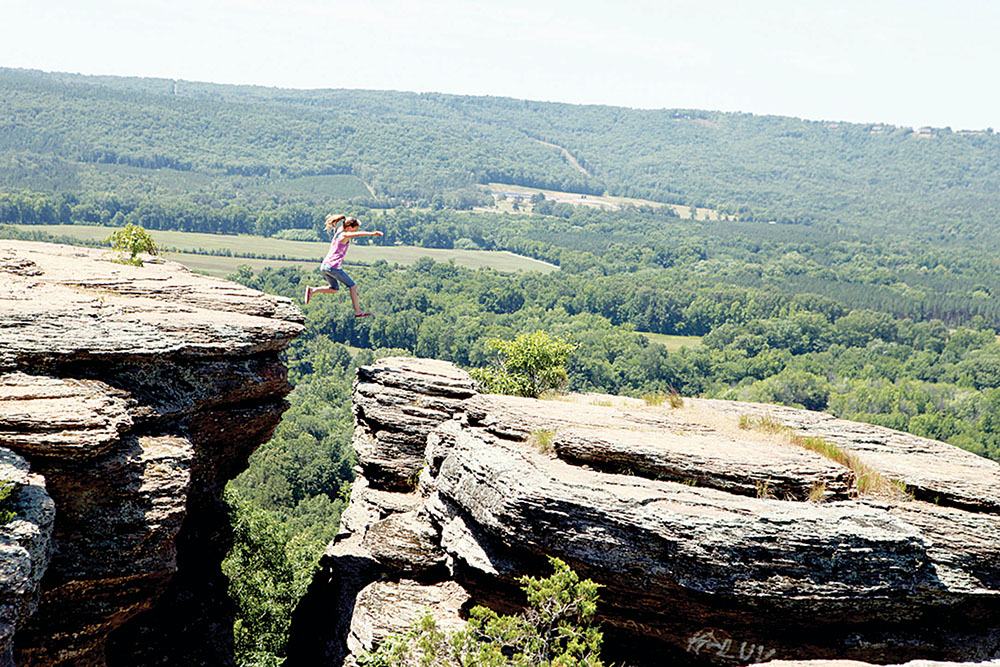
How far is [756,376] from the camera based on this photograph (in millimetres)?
178875

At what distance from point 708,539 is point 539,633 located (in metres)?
4.48

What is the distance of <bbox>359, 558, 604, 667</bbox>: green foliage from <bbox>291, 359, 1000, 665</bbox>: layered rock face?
992 mm

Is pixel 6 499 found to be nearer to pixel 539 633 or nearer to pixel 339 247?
pixel 539 633

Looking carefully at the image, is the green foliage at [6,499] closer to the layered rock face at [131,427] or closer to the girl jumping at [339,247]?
the layered rock face at [131,427]

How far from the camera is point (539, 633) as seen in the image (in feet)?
61.6

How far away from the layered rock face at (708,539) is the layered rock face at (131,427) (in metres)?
6.04

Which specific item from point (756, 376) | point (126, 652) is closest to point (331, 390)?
point (756, 376)

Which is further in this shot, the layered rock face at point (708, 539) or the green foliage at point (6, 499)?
the layered rock face at point (708, 539)

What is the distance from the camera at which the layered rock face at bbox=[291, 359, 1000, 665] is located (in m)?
18.2

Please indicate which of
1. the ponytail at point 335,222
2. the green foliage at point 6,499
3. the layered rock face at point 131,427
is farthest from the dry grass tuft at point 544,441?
the green foliage at point 6,499

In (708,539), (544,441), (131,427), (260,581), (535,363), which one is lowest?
(260,581)

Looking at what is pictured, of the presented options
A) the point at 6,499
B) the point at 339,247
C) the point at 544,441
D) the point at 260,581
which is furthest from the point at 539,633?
the point at 260,581

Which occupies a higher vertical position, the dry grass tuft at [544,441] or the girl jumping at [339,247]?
the girl jumping at [339,247]

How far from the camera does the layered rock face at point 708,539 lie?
1817 centimetres
